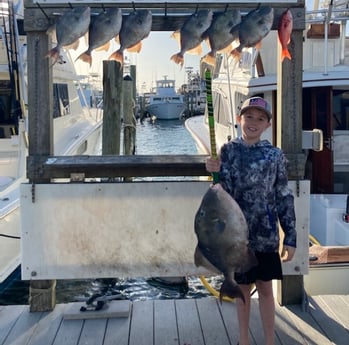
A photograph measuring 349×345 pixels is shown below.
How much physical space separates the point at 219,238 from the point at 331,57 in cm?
744

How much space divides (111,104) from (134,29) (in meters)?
4.09

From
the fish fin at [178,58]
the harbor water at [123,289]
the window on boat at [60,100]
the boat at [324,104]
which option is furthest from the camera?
the window on boat at [60,100]

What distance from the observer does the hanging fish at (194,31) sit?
3125 millimetres

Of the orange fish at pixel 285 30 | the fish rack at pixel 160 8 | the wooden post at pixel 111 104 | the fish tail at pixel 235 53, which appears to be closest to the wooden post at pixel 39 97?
the fish rack at pixel 160 8

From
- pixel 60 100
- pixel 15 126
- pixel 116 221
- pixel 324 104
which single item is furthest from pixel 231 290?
pixel 60 100

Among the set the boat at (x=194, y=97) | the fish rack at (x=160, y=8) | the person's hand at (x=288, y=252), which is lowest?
the person's hand at (x=288, y=252)

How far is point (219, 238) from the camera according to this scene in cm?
259

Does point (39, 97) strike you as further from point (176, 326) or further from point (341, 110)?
point (341, 110)

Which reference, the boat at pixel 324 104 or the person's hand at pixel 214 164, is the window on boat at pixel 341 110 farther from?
the person's hand at pixel 214 164

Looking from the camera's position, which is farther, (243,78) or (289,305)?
(243,78)

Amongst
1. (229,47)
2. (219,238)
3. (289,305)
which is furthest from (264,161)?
(289,305)

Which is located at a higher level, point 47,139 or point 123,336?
point 47,139

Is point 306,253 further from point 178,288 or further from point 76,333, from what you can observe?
point 178,288

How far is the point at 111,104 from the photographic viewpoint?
281 inches
